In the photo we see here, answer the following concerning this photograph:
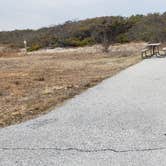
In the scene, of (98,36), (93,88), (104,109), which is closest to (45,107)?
(104,109)

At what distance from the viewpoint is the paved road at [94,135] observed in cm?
598

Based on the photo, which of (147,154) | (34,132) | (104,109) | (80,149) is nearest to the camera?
(147,154)

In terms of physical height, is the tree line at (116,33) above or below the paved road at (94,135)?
below

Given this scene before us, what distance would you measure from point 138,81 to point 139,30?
126 feet

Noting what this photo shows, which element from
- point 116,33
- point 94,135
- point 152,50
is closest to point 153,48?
point 152,50

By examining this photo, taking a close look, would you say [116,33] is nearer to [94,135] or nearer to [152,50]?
[152,50]

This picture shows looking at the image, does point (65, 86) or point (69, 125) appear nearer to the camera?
point (69, 125)

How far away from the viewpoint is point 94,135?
7.18 meters

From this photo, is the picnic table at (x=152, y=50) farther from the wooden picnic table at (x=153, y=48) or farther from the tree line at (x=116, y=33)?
the tree line at (x=116, y=33)

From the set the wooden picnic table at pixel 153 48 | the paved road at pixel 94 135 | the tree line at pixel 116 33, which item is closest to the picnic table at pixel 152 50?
the wooden picnic table at pixel 153 48

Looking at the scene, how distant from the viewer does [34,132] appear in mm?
7566

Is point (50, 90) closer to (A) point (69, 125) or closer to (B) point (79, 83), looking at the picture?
(B) point (79, 83)

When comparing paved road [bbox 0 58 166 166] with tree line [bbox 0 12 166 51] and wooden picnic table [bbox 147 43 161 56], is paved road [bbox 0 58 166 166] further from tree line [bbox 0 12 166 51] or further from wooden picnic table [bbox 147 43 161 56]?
tree line [bbox 0 12 166 51]

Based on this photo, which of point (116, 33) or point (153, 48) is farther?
point (116, 33)
